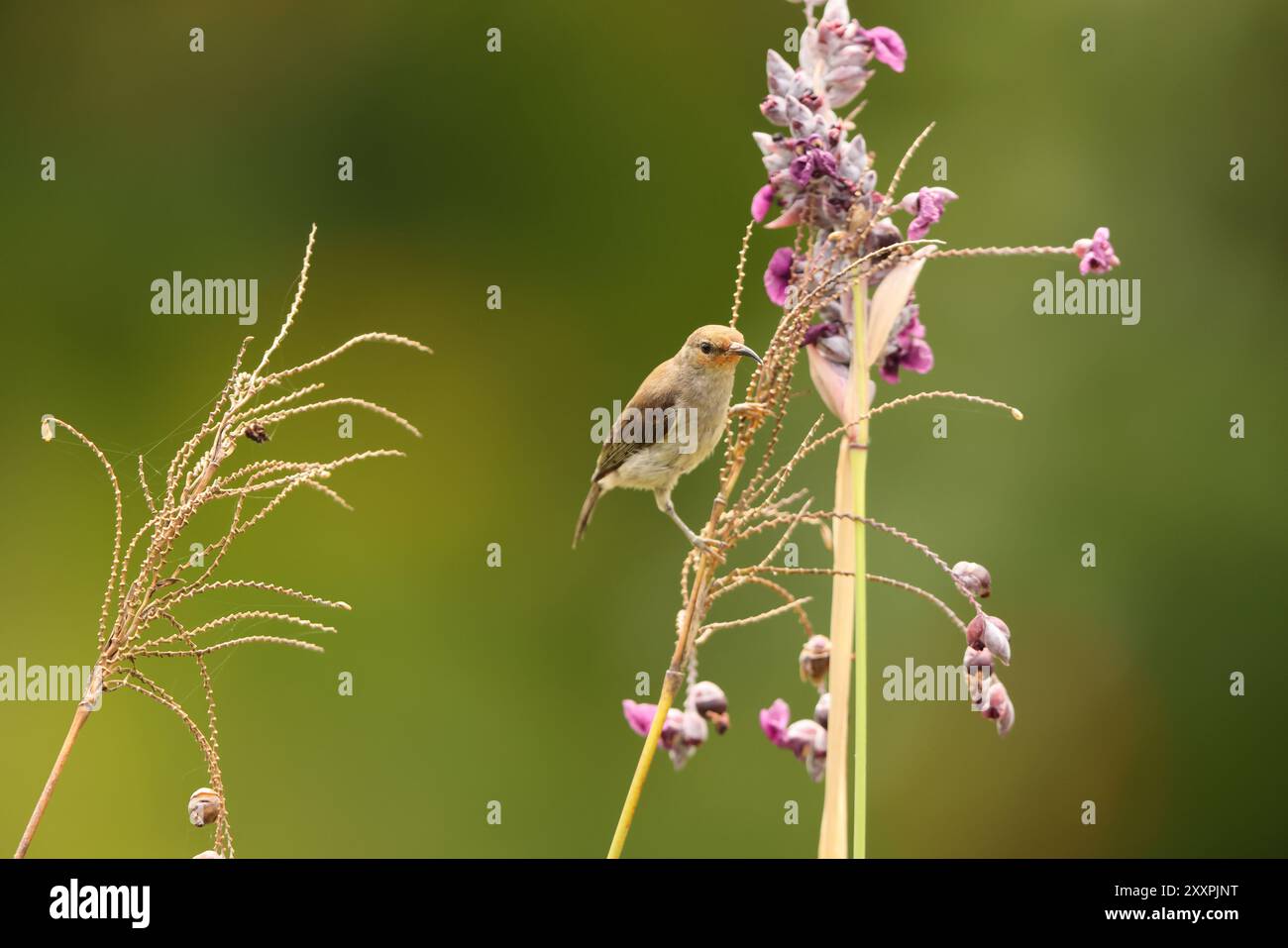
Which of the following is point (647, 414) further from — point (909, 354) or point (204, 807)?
point (204, 807)

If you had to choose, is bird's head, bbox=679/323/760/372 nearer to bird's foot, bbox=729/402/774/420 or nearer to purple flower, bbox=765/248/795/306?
purple flower, bbox=765/248/795/306

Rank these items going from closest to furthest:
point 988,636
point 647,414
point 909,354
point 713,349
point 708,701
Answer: point 988,636 < point 708,701 < point 909,354 < point 713,349 < point 647,414

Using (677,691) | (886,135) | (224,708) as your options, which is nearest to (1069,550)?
(886,135)

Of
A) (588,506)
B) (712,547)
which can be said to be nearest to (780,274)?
(712,547)

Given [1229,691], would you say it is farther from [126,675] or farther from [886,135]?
[126,675]

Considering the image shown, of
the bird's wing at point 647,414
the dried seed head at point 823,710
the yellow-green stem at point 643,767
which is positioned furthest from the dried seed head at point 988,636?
the bird's wing at point 647,414

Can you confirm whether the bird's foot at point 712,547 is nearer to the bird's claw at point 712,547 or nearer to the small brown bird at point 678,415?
the bird's claw at point 712,547
